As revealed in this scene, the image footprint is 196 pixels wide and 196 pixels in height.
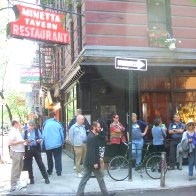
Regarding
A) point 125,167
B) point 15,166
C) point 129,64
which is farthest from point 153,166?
point 15,166

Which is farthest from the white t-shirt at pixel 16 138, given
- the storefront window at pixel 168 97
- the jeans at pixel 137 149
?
the storefront window at pixel 168 97

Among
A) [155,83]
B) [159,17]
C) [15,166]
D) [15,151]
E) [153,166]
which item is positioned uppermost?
[159,17]

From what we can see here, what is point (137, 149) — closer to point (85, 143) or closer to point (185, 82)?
point (85, 143)

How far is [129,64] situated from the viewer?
10.2 meters

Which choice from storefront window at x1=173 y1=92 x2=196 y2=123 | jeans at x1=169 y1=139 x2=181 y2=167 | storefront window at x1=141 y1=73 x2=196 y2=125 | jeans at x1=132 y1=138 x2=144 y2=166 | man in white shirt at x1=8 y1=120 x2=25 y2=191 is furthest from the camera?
storefront window at x1=173 y1=92 x2=196 y2=123

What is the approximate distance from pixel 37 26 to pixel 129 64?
3.31m

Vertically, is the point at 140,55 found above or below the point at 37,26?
below

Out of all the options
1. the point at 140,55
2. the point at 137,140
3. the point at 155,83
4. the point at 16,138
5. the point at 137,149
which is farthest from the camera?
the point at 155,83

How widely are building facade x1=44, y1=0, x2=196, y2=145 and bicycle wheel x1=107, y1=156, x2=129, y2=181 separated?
2.73 meters

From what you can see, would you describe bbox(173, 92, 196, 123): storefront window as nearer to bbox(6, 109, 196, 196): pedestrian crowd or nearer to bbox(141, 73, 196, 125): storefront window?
bbox(141, 73, 196, 125): storefront window

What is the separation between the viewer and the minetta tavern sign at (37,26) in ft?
36.6

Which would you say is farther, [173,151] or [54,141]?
[173,151]

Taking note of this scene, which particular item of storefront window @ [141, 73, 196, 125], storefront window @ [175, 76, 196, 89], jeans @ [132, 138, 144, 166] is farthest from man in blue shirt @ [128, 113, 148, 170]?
storefront window @ [175, 76, 196, 89]

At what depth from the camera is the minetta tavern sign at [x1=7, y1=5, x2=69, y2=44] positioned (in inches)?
439
